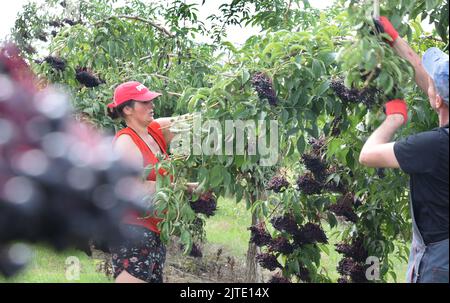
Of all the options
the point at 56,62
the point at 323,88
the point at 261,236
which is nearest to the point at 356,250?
the point at 261,236

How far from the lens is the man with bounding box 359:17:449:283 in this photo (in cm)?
188

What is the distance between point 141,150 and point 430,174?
1.44 meters

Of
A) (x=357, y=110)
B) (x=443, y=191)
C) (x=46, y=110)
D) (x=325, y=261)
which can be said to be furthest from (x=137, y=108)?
(x=325, y=261)

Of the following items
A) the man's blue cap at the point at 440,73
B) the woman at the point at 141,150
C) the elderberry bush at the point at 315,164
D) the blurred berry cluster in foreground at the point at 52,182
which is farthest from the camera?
the elderberry bush at the point at 315,164

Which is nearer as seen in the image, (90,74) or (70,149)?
(70,149)

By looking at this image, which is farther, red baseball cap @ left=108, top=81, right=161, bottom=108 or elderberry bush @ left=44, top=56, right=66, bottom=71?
elderberry bush @ left=44, top=56, right=66, bottom=71

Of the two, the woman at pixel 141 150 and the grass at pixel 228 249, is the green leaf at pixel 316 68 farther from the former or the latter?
the grass at pixel 228 249

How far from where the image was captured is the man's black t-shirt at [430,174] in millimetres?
1882

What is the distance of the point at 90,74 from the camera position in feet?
13.7

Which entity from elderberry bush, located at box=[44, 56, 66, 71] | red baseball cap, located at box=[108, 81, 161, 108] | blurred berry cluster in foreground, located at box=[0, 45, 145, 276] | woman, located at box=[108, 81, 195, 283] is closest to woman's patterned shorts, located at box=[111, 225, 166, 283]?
woman, located at box=[108, 81, 195, 283]

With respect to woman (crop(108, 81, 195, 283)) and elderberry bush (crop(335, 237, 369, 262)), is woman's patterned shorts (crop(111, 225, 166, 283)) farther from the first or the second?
elderberry bush (crop(335, 237, 369, 262))

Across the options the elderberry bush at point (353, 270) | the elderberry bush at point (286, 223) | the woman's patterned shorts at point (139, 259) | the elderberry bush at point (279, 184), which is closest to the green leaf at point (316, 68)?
the elderberry bush at point (279, 184)

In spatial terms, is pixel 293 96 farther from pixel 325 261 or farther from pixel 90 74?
pixel 325 261
